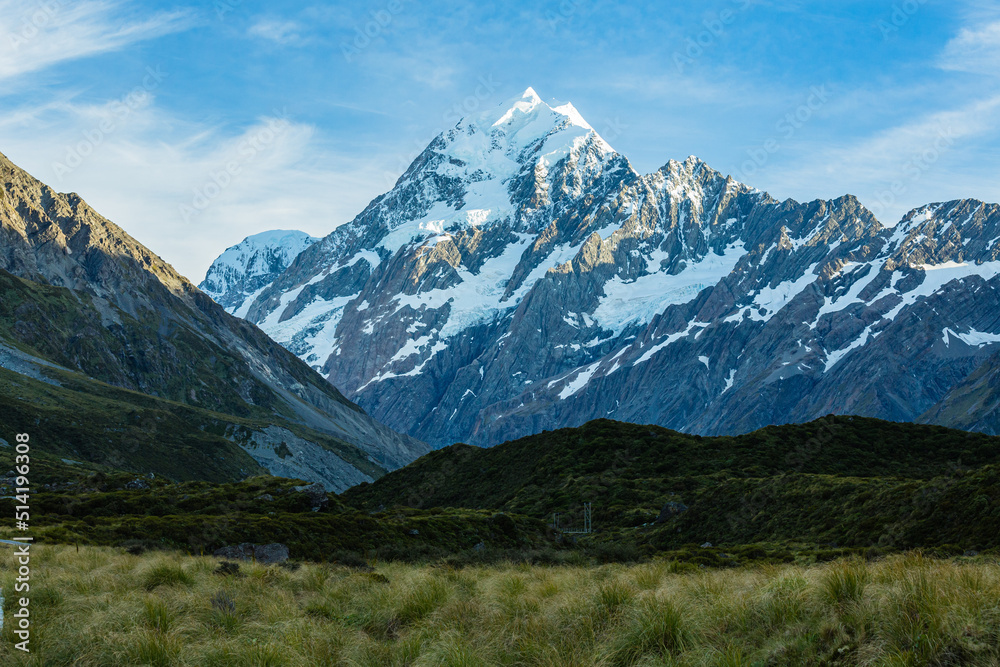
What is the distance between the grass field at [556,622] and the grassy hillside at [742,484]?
29752 mm

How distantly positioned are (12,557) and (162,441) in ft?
601

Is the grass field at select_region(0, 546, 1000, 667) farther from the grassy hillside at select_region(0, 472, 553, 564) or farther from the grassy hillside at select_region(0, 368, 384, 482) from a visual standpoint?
the grassy hillside at select_region(0, 368, 384, 482)

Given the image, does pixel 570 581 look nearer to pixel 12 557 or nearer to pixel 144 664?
pixel 144 664

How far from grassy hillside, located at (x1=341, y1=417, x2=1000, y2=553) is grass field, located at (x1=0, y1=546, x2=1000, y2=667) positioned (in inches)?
1171

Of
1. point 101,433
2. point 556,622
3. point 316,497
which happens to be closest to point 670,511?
point 316,497

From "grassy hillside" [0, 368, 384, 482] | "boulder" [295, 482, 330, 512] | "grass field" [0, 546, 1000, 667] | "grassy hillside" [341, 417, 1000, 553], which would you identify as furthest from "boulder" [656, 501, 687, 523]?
"grassy hillside" [0, 368, 384, 482]

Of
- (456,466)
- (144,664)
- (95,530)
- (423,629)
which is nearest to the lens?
(144,664)

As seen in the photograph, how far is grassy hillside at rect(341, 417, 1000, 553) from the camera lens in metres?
46.2

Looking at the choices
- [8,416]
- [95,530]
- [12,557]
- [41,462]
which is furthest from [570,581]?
[8,416]

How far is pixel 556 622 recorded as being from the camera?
1209 centimetres

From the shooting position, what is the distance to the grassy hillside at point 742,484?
152 ft

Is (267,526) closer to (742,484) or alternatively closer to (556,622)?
(556,622)

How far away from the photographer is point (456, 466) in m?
110

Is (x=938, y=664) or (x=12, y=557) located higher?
(x=12, y=557)
